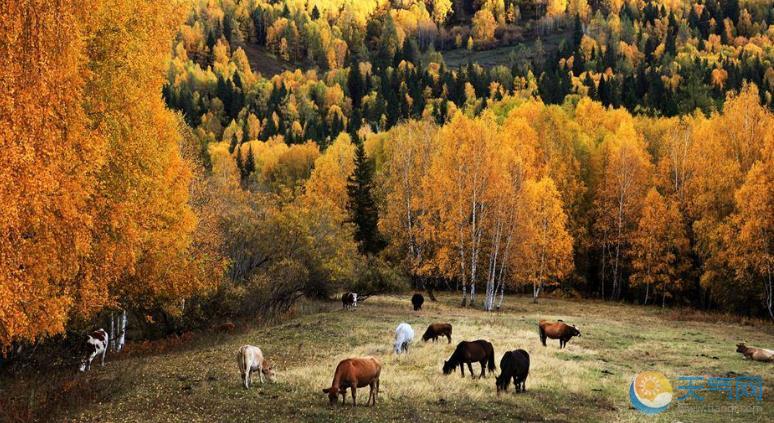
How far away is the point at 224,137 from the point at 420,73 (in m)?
59.6

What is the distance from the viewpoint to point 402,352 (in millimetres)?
22984

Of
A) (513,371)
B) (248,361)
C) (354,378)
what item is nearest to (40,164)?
(248,361)

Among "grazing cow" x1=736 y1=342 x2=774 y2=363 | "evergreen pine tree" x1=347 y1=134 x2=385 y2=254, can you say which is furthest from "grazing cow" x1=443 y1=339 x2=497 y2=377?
"evergreen pine tree" x1=347 y1=134 x2=385 y2=254

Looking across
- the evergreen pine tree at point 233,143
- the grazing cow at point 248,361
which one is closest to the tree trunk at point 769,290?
the grazing cow at point 248,361

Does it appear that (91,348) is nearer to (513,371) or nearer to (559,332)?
(513,371)

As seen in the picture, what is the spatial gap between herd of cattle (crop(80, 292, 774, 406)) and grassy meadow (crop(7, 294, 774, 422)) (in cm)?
41

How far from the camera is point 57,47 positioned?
500 inches

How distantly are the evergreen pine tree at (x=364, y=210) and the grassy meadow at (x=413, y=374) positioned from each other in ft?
81.1

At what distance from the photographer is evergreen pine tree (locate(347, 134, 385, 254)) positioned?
200 feet

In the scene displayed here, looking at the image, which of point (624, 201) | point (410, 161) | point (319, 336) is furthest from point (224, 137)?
point (319, 336)

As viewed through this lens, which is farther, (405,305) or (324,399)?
(405,305)

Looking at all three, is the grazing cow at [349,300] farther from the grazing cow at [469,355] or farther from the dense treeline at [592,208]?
the grazing cow at [469,355]

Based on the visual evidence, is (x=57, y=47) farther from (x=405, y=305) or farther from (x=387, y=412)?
(x=405, y=305)

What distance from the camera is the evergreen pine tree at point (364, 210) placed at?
60812 millimetres
